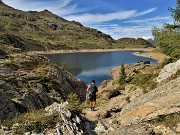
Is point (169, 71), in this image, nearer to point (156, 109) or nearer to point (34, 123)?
point (156, 109)

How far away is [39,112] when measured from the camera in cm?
1870

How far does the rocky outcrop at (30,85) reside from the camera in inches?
1289

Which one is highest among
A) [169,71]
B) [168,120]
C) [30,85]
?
[169,71]

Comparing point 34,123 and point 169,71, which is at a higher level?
point 169,71

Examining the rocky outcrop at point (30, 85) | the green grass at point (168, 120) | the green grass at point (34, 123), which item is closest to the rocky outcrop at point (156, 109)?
the green grass at point (168, 120)

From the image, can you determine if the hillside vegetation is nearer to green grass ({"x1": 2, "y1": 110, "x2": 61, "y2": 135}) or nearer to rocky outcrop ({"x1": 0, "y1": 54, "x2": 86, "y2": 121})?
rocky outcrop ({"x1": 0, "y1": 54, "x2": 86, "y2": 121})

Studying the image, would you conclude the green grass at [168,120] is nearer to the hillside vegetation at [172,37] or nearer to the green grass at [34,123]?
the green grass at [34,123]

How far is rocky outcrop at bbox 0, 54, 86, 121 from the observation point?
3275 centimetres

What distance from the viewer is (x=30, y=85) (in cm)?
4259

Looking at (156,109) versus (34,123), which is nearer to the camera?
(34,123)

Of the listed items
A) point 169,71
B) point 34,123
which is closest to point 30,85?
point 169,71

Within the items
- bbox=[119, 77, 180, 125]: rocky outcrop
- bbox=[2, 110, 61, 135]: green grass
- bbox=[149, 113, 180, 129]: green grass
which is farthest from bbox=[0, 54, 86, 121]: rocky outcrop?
bbox=[149, 113, 180, 129]: green grass

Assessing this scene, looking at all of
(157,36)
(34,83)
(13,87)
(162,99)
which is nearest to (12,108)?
(13,87)

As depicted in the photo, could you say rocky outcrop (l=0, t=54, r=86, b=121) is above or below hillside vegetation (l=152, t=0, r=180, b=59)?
below
